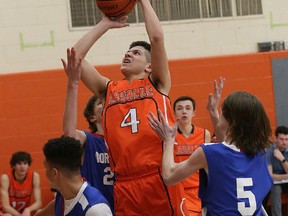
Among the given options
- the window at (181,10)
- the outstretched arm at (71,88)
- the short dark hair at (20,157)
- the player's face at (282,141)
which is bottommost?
the player's face at (282,141)

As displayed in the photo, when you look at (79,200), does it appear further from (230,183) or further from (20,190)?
(20,190)

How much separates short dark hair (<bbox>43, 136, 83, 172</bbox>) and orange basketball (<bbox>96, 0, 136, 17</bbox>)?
3.22 feet

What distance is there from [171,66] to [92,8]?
4.37 feet

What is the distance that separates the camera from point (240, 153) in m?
3.86

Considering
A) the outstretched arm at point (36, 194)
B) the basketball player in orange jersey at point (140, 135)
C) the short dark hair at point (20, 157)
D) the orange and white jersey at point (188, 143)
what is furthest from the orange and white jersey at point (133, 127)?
the outstretched arm at point (36, 194)

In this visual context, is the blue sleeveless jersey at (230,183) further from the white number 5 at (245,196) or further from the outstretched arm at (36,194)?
the outstretched arm at (36,194)

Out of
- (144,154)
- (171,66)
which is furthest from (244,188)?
(171,66)

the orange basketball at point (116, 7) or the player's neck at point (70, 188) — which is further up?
the orange basketball at point (116, 7)

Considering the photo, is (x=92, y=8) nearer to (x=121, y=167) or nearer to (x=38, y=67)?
(x=38, y=67)

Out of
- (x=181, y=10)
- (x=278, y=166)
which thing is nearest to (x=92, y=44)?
(x=181, y=10)

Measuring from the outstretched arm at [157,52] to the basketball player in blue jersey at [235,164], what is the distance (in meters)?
0.73

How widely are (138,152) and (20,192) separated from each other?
190 inches

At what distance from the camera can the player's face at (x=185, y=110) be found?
738cm

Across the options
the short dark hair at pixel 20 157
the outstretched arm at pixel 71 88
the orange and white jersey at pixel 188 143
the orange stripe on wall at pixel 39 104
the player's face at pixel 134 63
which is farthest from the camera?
the orange stripe on wall at pixel 39 104
